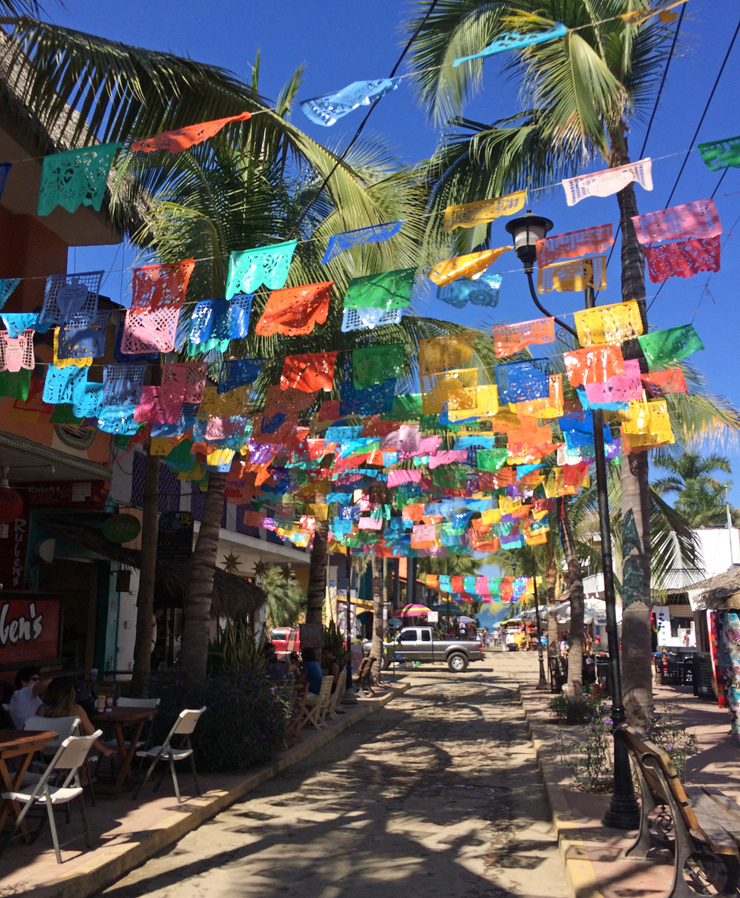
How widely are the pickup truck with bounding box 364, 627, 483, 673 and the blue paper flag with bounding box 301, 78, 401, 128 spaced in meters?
29.5

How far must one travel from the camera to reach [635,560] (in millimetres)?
9008

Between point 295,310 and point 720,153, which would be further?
point 295,310

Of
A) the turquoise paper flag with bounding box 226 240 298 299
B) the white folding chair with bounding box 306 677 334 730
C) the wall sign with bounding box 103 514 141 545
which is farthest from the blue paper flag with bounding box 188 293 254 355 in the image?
the white folding chair with bounding box 306 677 334 730

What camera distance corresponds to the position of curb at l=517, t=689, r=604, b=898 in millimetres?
5625

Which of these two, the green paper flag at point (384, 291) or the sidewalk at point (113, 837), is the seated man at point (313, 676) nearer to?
the sidewalk at point (113, 837)

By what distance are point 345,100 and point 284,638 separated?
98.0ft

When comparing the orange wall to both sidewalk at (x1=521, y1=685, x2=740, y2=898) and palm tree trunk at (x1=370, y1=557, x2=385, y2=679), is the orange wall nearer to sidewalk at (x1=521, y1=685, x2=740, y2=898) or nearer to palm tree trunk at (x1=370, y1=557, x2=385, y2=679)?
sidewalk at (x1=521, y1=685, x2=740, y2=898)

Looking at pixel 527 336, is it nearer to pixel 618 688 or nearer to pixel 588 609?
pixel 618 688

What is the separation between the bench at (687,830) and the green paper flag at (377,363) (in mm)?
4696

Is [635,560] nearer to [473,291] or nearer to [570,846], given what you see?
[570,846]

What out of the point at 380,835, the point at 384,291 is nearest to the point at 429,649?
the point at 380,835

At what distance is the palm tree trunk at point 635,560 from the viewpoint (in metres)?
8.73

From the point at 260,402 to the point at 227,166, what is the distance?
3.68 meters

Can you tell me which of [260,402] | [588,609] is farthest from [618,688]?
[588,609]
